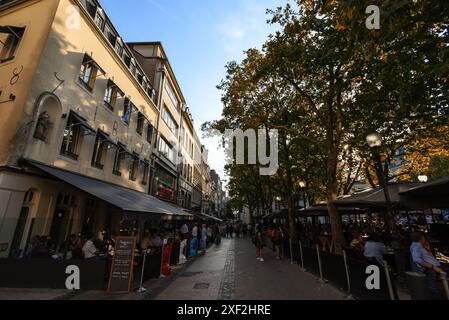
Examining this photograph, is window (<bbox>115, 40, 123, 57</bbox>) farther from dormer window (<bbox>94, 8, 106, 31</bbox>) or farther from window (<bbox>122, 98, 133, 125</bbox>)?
window (<bbox>122, 98, 133, 125</bbox>)

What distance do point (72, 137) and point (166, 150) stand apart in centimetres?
1412

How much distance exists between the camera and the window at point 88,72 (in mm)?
12238

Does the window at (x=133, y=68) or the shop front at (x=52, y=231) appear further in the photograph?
the window at (x=133, y=68)

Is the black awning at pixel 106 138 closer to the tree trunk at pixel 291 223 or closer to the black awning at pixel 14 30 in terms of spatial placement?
the black awning at pixel 14 30

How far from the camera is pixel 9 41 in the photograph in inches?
439

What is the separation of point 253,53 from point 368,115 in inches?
295

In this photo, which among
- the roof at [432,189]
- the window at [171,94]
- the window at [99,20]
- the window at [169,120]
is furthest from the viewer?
the window at [171,94]

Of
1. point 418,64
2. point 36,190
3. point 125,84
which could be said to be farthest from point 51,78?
point 418,64

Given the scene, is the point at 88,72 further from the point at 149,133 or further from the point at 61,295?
the point at 61,295

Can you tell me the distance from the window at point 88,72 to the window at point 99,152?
8.27 ft

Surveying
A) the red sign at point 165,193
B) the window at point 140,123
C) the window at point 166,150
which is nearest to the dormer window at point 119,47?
the window at point 140,123

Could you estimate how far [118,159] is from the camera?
16.1 m

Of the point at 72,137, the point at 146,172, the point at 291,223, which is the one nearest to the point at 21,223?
the point at 72,137
